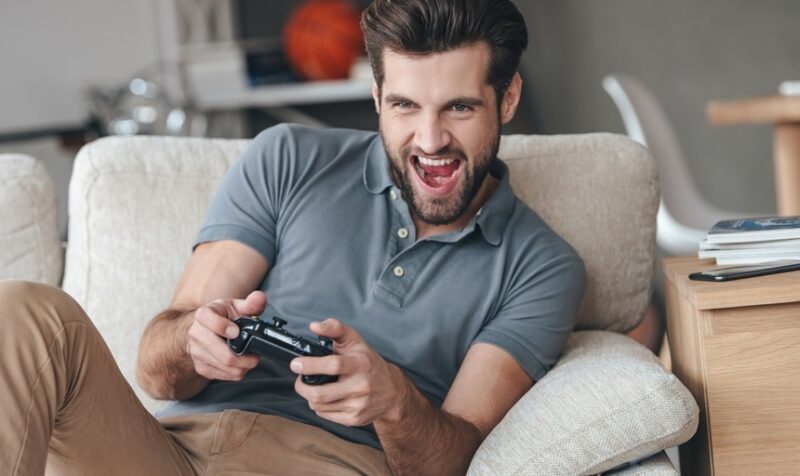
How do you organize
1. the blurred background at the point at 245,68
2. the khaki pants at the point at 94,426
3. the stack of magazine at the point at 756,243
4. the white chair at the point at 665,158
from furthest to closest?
1. the blurred background at the point at 245,68
2. the white chair at the point at 665,158
3. the stack of magazine at the point at 756,243
4. the khaki pants at the point at 94,426

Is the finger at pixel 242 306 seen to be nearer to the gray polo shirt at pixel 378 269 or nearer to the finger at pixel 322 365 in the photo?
the finger at pixel 322 365

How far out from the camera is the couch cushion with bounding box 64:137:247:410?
2.11 m

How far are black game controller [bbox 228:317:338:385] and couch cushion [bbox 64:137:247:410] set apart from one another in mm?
585

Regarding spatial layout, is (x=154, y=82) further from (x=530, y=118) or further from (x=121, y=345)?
(x=121, y=345)

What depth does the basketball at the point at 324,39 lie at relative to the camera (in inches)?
222

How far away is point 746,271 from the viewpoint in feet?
5.76

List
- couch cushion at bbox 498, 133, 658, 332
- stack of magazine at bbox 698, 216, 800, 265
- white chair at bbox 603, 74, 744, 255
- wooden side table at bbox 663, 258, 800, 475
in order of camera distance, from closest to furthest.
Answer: wooden side table at bbox 663, 258, 800, 475 → stack of magazine at bbox 698, 216, 800, 265 → couch cushion at bbox 498, 133, 658, 332 → white chair at bbox 603, 74, 744, 255

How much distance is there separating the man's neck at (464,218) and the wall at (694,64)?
240cm

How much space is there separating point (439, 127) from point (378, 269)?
238 mm

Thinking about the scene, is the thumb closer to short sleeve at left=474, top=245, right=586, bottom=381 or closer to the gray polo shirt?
the gray polo shirt

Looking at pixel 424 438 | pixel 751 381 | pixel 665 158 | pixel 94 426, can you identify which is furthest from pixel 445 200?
pixel 665 158

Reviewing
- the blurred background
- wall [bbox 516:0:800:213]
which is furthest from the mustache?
the blurred background

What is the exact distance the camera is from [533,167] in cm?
216

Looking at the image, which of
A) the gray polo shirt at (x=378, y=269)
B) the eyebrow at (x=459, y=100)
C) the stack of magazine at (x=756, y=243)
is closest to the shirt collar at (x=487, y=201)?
the gray polo shirt at (x=378, y=269)
